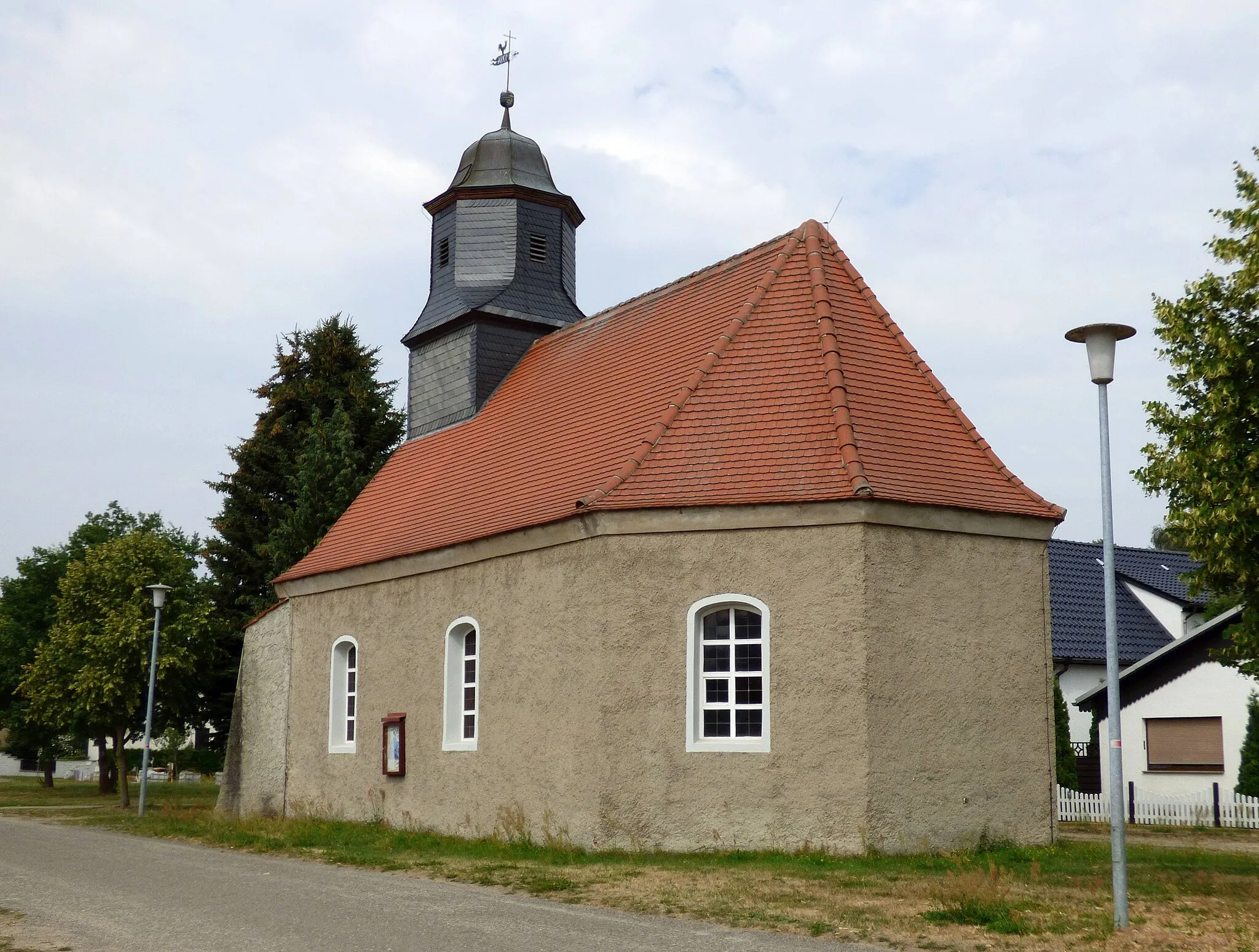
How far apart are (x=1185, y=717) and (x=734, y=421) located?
553 inches

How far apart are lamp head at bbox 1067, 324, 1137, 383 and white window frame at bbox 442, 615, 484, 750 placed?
1019cm

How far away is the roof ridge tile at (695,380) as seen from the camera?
50.9 feet

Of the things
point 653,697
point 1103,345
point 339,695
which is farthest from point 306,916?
point 339,695

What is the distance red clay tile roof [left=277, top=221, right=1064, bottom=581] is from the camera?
50.0 feet

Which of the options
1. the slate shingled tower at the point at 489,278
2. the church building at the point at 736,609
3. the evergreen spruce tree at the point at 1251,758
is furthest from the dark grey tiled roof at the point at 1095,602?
the church building at the point at 736,609

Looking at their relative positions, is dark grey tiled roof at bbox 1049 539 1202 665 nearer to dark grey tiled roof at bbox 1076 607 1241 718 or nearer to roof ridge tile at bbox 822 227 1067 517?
dark grey tiled roof at bbox 1076 607 1241 718

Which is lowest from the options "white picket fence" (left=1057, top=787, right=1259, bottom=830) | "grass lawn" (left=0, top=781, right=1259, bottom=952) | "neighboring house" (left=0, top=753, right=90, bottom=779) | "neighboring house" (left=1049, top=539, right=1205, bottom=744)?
"neighboring house" (left=0, top=753, right=90, bottom=779)

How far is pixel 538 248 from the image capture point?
80.9ft

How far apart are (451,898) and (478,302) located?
1455 centimetres

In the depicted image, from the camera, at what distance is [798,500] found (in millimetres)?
14609

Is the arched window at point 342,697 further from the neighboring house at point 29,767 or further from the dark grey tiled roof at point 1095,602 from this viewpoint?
the neighboring house at point 29,767

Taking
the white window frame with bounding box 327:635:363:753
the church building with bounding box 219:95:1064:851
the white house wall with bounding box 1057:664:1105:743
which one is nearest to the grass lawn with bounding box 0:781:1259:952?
the church building with bounding box 219:95:1064:851

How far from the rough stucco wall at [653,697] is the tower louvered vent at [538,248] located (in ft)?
29.2

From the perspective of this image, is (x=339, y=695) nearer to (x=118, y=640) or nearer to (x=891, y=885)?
(x=118, y=640)
